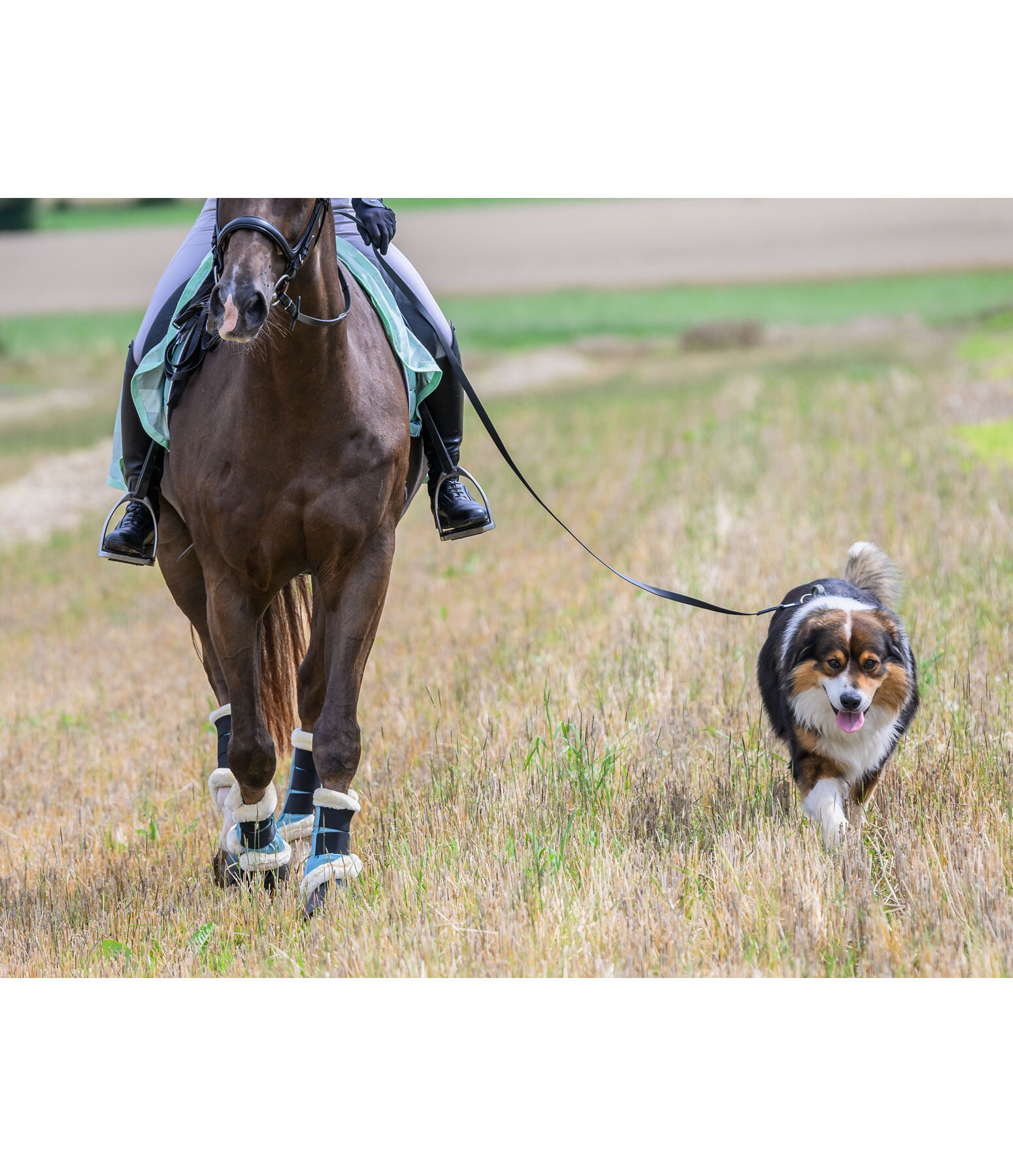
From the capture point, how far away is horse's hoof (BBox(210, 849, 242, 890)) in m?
4.50

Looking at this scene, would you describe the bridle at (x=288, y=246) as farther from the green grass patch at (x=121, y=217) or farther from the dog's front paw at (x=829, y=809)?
the green grass patch at (x=121, y=217)

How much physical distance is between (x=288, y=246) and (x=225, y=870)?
2.57 meters

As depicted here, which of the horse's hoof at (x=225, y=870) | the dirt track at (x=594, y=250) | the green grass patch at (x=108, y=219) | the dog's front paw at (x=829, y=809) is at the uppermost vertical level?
the dirt track at (x=594, y=250)

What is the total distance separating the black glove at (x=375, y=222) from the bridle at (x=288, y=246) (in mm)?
793

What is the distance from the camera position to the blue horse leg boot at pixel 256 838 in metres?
4.40

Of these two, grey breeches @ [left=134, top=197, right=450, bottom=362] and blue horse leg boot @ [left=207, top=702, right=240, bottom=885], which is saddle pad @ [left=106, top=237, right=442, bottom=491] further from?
blue horse leg boot @ [left=207, top=702, right=240, bottom=885]

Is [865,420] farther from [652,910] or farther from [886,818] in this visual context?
[652,910]

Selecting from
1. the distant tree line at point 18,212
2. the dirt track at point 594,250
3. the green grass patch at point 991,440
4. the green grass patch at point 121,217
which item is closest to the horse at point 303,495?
the green grass patch at point 121,217

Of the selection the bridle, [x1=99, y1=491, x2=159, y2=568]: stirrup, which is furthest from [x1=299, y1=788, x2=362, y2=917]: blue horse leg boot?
the bridle

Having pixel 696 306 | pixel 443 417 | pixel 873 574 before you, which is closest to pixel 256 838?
pixel 443 417

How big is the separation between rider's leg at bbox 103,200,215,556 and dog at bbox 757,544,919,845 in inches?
107

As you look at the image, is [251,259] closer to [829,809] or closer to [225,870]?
[225,870]

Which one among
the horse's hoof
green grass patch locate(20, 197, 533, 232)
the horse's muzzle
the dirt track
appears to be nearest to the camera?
the horse's muzzle

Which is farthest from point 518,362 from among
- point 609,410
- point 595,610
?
point 595,610
